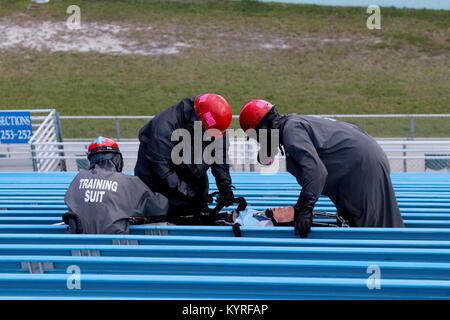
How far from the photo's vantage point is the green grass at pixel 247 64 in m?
22.3

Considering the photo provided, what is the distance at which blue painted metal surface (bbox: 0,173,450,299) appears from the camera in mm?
2645

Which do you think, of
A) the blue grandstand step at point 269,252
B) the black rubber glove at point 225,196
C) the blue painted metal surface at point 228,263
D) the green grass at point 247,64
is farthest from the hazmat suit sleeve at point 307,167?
the green grass at point 247,64

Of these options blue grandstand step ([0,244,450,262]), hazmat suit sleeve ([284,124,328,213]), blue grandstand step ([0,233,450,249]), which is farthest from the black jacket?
blue grandstand step ([0,244,450,262])

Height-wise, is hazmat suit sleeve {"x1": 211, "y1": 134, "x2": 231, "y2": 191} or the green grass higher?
the green grass

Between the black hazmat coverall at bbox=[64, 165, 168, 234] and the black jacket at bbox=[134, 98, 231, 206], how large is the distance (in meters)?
0.47

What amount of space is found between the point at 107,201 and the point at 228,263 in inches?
48.0

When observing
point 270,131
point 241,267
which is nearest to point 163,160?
point 270,131

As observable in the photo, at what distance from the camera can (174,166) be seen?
4512 millimetres

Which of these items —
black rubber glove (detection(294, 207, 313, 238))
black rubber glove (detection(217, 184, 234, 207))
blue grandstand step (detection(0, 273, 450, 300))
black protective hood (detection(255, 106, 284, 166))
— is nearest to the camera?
blue grandstand step (detection(0, 273, 450, 300))

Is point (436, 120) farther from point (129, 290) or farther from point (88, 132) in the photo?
point (129, 290)

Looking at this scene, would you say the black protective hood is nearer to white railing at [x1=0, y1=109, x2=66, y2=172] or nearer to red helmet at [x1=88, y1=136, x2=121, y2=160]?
red helmet at [x1=88, y1=136, x2=121, y2=160]

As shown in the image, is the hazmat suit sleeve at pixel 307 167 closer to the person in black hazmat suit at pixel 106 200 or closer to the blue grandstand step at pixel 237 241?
the blue grandstand step at pixel 237 241

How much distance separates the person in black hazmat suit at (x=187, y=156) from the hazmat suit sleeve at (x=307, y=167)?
76cm

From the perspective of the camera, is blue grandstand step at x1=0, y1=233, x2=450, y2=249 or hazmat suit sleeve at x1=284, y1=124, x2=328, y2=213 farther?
hazmat suit sleeve at x1=284, y1=124, x2=328, y2=213
